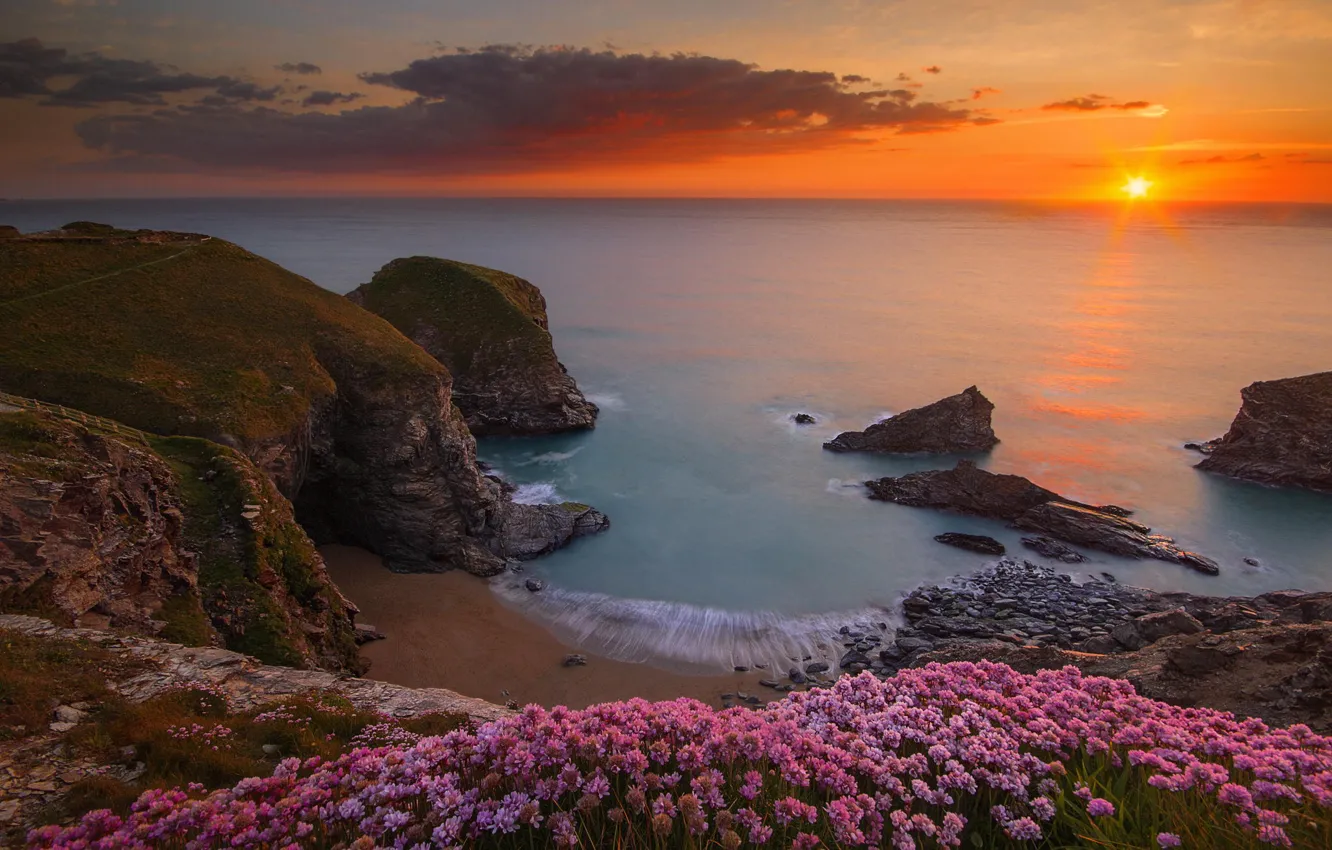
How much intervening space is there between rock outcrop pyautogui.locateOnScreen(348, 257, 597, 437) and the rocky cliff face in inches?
1341

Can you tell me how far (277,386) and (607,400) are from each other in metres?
39.6

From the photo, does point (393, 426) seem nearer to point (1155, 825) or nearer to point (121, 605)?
point (121, 605)

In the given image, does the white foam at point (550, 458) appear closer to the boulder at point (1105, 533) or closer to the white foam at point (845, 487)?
the white foam at point (845, 487)

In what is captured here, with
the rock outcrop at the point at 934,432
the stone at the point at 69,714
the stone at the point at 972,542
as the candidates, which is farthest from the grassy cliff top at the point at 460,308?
the stone at the point at 69,714

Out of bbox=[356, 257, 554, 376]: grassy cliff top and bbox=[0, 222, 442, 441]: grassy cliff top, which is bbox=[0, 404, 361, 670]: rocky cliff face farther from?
bbox=[356, 257, 554, 376]: grassy cliff top

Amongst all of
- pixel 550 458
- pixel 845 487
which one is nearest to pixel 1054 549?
pixel 845 487

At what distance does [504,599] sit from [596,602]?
4571mm

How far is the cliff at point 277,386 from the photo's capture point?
95.7 ft

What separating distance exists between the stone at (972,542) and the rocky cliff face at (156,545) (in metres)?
32.5

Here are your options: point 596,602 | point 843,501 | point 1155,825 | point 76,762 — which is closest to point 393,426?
point 596,602

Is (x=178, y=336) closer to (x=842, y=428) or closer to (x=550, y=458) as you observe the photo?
(x=550, y=458)

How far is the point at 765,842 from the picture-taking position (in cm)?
Answer: 562

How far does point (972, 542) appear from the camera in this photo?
129 ft

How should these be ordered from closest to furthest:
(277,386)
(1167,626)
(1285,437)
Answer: (1167,626) → (277,386) → (1285,437)
